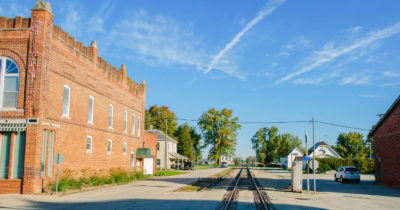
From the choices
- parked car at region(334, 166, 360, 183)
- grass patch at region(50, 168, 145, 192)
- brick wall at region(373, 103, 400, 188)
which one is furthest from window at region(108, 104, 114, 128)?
brick wall at region(373, 103, 400, 188)

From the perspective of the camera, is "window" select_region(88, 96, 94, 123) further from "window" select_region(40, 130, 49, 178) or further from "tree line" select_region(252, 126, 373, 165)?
"tree line" select_region(252, 126, 373, 165)

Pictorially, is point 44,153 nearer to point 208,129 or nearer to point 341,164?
point 341,164

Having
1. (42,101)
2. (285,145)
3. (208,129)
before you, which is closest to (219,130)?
(208,129)

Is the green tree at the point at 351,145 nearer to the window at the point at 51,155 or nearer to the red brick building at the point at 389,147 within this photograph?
the red brick building at the point at 389,147

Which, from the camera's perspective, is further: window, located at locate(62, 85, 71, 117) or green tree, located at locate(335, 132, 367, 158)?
green tree, located at locate(335, 132, 367, 158)

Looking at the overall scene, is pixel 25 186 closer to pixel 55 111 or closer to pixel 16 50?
pixel 55 111

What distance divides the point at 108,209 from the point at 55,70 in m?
10.8

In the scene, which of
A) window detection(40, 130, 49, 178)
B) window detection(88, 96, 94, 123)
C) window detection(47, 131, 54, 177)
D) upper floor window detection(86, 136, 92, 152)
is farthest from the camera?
window detection(88, 96, 94, 123)

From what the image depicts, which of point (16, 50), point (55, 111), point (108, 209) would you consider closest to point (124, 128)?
point (55, 111)

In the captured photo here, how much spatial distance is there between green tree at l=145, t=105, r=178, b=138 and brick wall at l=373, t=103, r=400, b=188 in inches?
2401

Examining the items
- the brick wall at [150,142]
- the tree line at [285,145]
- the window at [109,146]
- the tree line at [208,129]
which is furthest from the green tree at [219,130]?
the window at [109,146]

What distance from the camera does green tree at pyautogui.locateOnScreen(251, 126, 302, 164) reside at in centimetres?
12131

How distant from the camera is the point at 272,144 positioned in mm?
125188

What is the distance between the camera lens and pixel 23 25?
19.8 metres
